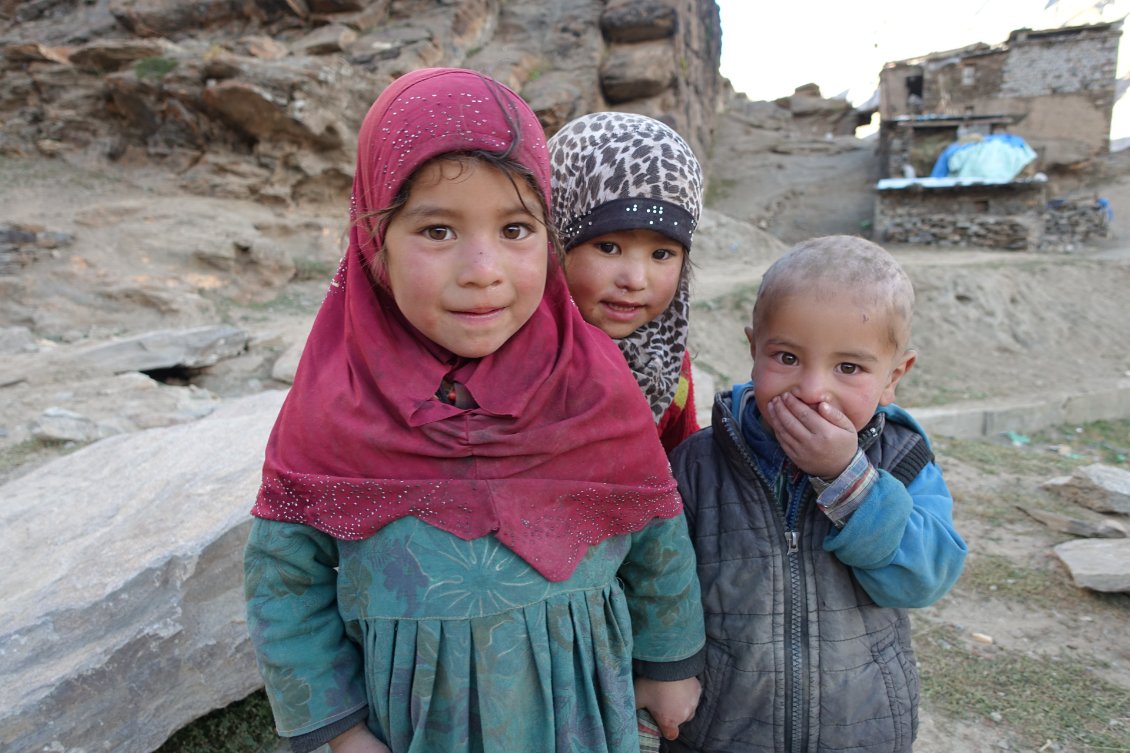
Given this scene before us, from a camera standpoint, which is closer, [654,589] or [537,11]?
[654,589]

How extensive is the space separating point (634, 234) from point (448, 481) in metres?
0.71

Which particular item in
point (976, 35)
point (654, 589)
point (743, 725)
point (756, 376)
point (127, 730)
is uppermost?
point (976, 35)

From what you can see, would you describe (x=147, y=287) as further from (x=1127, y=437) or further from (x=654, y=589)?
(x=1127, y=437)

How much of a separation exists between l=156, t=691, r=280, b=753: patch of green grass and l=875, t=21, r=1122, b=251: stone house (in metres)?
13.9

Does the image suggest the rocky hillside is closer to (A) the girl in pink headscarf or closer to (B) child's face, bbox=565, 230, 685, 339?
(B) child's face, bbox=565, 230, 685, 339

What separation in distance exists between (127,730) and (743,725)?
4.56ft

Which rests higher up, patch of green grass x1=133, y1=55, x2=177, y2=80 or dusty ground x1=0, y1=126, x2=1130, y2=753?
patch of green grass x1=133, y1=55, x2=177, y2=80

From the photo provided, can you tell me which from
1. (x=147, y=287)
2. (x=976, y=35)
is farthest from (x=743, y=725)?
(x=976, y=35)

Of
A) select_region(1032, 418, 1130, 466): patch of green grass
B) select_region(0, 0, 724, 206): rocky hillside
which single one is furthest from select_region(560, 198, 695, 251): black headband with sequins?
select_region(0, 0, 724, 206): rocky hillside

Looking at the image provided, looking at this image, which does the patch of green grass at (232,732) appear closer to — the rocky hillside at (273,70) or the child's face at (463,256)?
the child's face at (463,256)

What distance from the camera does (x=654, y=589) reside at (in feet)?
3.87

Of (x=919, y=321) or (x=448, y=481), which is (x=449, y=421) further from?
(x=919, y=321)

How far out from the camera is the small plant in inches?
336

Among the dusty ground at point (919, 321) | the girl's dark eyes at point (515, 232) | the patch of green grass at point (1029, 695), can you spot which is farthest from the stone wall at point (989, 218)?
the girl's dark eyes at point (515, 232)
